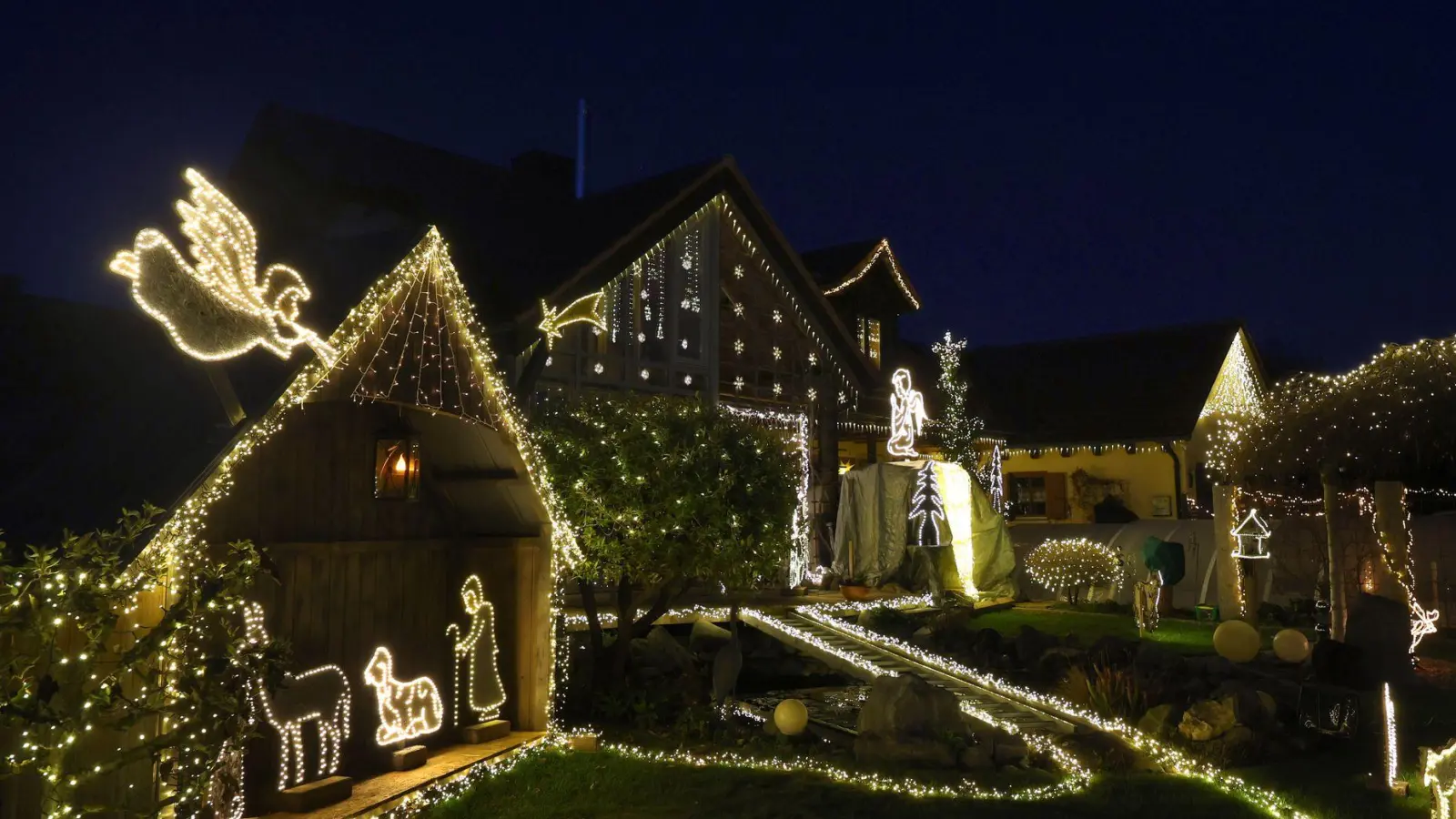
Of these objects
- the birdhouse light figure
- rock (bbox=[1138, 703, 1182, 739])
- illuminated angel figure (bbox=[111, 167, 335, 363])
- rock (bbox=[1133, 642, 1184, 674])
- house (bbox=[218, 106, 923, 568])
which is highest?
house (bbox=[218, 106, 923, 568])

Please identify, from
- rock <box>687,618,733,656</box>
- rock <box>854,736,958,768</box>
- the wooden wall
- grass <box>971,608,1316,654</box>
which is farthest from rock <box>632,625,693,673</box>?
grass <box>971,608,1316,654</box>

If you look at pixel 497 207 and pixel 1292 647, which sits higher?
pixel 497 207

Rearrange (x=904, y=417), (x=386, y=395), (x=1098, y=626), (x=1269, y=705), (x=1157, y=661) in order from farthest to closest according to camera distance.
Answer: (x=904, y=417), (x=1098, y=626), (x=1157, y=661), (x=1269, y=705), (x=386, y=395)

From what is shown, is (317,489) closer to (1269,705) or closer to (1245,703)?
(1245,703)

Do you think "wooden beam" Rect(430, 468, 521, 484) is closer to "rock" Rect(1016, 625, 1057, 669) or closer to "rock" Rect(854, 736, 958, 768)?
"rock" Rect(854, 736, 958, 768)

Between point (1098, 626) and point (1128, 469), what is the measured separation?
14411 millimetres

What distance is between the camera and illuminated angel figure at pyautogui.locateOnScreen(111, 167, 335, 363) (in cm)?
566

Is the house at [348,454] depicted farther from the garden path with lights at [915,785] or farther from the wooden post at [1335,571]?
the wooden post at [1335,571]

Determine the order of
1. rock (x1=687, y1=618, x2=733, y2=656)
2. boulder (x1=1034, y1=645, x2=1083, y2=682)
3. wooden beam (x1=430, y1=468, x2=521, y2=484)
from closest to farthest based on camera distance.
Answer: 1. wooden beam (x1=430, y1=468, x2=521, y2=484)
2. boulder (x1=1034, y1=645, x2=1083, y2=682)
3. rock (x1=687, y1=618, x2=733, y2=656)

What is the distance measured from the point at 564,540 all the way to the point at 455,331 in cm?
201

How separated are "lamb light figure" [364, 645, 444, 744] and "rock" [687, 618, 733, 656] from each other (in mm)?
6095

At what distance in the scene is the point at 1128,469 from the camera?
101 ft

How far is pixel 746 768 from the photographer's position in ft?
30.4

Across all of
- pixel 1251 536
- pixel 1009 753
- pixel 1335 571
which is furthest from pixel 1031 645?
pixel 1251 536
